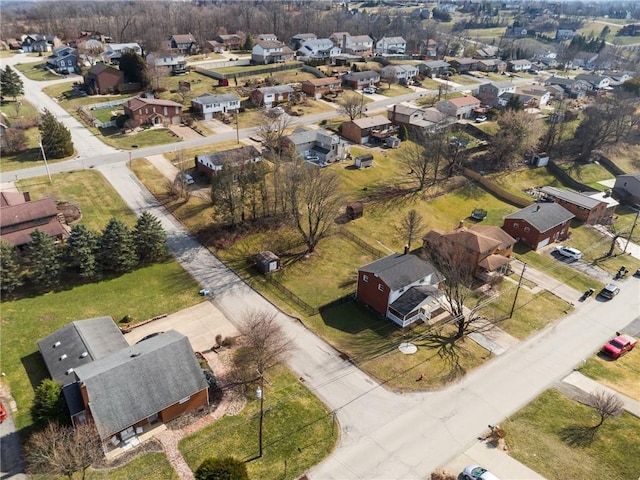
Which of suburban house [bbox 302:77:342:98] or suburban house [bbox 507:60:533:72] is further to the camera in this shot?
suburban house [bbox 507:60:533:72]

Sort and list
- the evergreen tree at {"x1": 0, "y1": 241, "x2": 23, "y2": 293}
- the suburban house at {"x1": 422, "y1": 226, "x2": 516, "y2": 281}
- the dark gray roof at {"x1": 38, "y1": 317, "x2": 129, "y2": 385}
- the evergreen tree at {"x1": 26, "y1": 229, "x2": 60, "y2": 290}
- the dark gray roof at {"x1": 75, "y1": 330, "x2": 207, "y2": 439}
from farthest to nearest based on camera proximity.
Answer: the suburban house at {"x1": 422, "y1": 226, "x2": 516, "y2": 281}
the evergreen tree at {"x1": 26, "y1": 229, "x2": 60, "y2": 290}
the evergreen tree at {"x1": 0, "y1": 241, "x2": 23, "y2": 293}
the dark gray roof at {"x1": 38, "y1": 317, "x2": 129, "y2": 385}
the dark gray roof at {"x1": 75, "y1": 330, "x2": 207, "y2": 439}

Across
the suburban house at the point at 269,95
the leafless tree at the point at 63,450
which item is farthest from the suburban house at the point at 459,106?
the leafless tree at the point at 63,450

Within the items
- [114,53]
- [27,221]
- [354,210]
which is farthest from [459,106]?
[114,53]

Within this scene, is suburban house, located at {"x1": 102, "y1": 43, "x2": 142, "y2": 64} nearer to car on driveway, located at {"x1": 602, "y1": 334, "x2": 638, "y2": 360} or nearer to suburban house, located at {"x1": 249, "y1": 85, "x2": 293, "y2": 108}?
suburban house, located at {"x1": 249, "y1": 85, "x2": 293, "y2": 108}

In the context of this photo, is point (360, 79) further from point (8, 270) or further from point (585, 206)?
point (8, 270)

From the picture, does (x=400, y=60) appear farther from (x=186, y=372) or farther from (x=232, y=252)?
(x=186, y=372)

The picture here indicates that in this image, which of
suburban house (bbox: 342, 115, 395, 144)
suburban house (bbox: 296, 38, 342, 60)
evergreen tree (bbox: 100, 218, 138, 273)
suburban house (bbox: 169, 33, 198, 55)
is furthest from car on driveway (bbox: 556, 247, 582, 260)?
suburban house (bbox: 169, 33, 198, 55)
